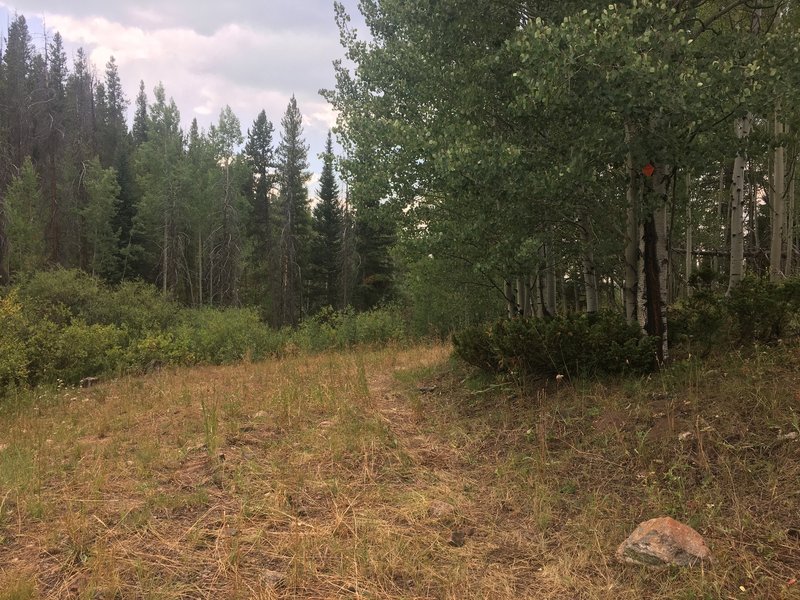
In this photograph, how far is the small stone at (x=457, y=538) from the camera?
3.24 m

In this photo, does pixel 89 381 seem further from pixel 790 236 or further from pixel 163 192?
pixel 163 192

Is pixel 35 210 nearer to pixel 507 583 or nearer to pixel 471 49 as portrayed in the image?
pixel 471 49

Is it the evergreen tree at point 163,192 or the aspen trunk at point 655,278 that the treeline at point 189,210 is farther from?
the aspen trunk at point 655,278

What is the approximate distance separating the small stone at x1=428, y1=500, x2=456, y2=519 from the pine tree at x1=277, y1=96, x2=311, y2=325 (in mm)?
29458

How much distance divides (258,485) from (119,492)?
110cm

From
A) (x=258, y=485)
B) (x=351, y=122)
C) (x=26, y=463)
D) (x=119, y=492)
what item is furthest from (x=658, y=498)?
(x=351, y=122)

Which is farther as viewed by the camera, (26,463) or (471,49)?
(471,49)

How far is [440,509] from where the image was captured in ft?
12.0

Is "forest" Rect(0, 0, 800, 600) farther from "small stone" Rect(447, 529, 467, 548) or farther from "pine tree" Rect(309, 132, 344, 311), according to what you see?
"pine tree" Rect(309, 132, 344, 311)

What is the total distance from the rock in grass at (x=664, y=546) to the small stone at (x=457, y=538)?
0.97 m

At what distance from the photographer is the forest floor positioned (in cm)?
279

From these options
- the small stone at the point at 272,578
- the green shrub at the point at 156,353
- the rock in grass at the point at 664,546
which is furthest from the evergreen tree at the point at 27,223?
the rock in grass at the point at 664,546

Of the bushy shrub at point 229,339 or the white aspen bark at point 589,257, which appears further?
the bushy shrub at point 229,339

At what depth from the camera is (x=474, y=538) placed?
3322 mm
